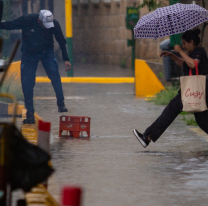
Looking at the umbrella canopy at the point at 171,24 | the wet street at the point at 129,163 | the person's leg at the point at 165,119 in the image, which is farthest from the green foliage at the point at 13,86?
the person's leg at the point at 165,119

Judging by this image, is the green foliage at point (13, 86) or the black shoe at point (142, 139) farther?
the green foliage at point (13, 86)

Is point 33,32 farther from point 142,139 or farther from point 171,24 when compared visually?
point 142,139

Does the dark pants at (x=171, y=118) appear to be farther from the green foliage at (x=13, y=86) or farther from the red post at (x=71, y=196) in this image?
the green foliage at (x=13, y=86)

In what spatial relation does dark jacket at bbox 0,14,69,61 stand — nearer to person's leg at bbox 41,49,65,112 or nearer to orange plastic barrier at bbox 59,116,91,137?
person's leg at bbox 41,49,65,112

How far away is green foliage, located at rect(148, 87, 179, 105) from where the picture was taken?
12820mm

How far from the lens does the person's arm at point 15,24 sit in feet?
30.9

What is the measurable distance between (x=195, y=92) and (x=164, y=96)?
5749 millimetres

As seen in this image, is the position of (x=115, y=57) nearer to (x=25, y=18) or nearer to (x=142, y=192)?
(x=25, y=18)

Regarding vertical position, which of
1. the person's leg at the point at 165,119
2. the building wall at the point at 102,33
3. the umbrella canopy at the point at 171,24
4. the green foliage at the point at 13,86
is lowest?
the building wall at the point at 102,33

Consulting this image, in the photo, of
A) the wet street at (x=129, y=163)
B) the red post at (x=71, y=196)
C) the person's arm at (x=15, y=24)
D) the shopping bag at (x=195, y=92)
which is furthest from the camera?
the person's arm at (x=15, y=24)

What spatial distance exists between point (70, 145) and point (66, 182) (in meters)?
2.15

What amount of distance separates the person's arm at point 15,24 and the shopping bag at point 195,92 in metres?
3.05

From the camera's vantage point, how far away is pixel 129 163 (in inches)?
275

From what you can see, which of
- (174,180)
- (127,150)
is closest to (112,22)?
(127,150)
